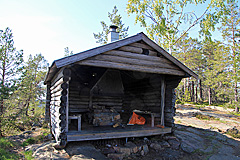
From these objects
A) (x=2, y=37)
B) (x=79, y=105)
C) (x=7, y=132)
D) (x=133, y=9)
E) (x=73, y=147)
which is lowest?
(x=7, y=132)

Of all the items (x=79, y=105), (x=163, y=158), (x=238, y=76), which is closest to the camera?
(x=163, y=158)

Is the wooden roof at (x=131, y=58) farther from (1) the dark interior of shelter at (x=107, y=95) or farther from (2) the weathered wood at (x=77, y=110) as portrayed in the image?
(2) the weathered wood at (x=77, y=110)

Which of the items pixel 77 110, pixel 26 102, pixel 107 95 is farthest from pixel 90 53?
pixel 26 102

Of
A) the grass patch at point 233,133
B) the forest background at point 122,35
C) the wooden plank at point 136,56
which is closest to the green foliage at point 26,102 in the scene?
the forest background at point 122,35

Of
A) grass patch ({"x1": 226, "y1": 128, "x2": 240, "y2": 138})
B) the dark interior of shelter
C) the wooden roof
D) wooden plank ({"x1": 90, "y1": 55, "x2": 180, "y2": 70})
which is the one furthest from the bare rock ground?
wooden plank ({"x1": 90, "y1": 55, "x2": 180, "y2": 70})

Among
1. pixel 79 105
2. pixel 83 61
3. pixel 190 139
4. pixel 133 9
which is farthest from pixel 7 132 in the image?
pixel 133 9

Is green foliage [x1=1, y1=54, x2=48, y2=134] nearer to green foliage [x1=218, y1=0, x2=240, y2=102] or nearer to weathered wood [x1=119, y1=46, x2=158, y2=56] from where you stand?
weathered wood [x1=119, y1=46, x2=158, y2=56]

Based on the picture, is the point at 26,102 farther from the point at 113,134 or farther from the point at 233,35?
the point at 233,35

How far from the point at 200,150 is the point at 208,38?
12.2m

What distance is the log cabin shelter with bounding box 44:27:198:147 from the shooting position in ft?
18.2

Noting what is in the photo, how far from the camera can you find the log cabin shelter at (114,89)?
5.54 meters

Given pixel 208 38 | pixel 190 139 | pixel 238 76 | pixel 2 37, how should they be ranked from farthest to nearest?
pixel 238 76 → pixel 208 38 → pixel 2 37 → pixel 190 139

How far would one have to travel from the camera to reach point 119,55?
235 inches

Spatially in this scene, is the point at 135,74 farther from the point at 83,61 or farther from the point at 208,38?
the point at 208,38
